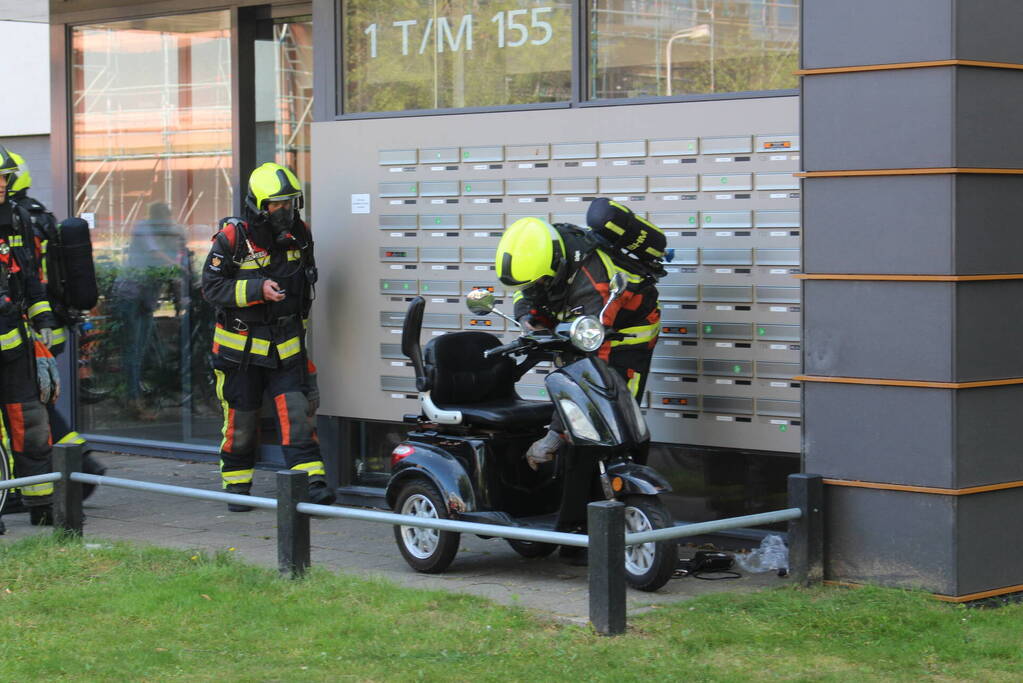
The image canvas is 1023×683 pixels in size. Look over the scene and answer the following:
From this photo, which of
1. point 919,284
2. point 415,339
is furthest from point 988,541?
point 415,339

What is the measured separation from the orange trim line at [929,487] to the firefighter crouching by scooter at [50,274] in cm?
456

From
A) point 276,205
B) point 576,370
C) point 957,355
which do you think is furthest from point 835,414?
point 276,205

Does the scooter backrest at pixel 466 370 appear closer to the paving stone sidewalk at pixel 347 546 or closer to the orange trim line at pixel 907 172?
the paving stone sidewalk at pixel 347 546

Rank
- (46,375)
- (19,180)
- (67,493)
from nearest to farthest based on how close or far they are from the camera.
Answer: (67,493) < (46,375) < (19,180)

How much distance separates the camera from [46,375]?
29.7ft

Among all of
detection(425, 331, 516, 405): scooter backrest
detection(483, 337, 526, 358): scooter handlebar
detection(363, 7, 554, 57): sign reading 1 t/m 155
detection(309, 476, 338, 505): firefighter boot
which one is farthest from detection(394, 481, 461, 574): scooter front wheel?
detection(363, 7, 554, 57): sign reading 1 t/m 155

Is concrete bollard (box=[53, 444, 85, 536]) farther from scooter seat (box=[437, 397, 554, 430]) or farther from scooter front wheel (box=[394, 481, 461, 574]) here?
scooter seat (box=[437, 397, 554, 430])

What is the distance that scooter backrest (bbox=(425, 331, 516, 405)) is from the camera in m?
7.54

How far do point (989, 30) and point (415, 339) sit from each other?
9.73 ft

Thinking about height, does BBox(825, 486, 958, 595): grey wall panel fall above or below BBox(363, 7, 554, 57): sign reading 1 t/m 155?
below

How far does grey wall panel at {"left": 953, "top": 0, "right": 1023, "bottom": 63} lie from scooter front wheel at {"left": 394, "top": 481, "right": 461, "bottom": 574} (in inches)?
122

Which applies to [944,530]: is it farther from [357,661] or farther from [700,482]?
[357,661]

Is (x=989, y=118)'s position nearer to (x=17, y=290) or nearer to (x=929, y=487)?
(x=929, y=487)

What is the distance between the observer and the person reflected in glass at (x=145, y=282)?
11.7 metres
